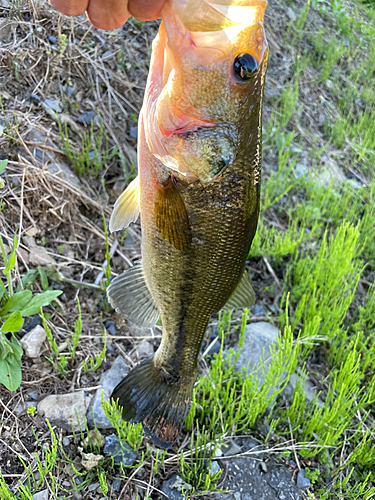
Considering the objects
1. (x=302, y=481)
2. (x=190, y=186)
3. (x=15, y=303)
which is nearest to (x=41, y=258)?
(x=15, y=303)

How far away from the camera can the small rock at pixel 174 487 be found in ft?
7.15

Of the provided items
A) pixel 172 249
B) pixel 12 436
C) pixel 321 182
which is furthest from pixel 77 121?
pixel 321 182

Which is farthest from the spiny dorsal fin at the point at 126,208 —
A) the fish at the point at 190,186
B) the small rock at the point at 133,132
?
the small rock at the point at 133,132

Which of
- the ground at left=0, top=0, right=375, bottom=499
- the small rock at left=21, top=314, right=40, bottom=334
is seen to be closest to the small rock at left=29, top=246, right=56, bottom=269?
the ground at left=0, top=0, right=375, bottom=499

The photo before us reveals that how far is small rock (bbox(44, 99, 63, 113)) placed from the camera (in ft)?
10.8

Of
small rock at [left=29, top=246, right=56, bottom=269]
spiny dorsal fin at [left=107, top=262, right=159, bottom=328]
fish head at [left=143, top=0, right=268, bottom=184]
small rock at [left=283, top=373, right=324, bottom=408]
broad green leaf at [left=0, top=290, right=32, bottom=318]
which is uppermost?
fish head at [left=143, top=0, right=268, bottom=184]

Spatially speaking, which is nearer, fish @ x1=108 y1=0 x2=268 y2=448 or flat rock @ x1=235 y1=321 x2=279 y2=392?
fish @ x1=108 y1=0 x2=268 y2=448

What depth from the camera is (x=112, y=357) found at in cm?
270

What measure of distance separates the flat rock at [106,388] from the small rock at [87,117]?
1932 millimetres

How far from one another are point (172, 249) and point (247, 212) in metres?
0.34

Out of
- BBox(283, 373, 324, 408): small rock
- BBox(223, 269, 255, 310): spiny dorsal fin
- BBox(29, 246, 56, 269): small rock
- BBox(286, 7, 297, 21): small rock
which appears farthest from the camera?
BBox(286, 7, 297, 21): small rock

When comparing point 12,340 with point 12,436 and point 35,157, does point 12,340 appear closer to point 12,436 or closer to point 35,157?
point 12,436

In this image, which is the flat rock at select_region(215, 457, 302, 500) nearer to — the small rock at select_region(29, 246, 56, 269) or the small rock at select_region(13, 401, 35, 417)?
the small rock at select_region(13, 401, 35, 417)

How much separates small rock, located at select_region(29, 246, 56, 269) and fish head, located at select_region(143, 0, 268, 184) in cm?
149
